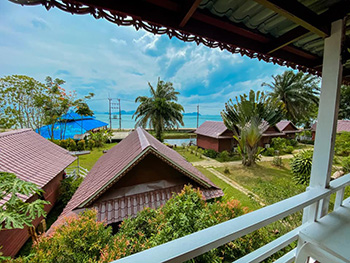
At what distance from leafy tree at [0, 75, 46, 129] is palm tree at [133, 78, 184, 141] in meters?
10.1

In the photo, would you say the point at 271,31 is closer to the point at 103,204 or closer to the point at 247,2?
the point at 247,2

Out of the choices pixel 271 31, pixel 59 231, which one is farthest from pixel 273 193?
pixel 59 231

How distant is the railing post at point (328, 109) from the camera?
4.99ft

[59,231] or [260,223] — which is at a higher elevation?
[260,223]

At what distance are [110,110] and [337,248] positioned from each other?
33.0 m

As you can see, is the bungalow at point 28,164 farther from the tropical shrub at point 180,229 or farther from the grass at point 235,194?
the grass at point 235,194

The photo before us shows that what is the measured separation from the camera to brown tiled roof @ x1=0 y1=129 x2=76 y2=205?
552cm

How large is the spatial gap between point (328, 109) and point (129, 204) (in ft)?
13.4

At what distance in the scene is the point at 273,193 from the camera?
16.1 ft

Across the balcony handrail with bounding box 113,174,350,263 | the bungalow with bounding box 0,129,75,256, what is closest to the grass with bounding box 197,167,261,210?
the balcony handrail with bounding box 113,174,350,263

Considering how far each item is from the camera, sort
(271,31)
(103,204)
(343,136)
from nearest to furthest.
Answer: (271,31) → (103,204) → (343,136)

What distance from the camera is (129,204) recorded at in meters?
3.74

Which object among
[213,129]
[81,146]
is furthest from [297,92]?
[81,146]

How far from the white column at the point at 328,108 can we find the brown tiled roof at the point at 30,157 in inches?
295
